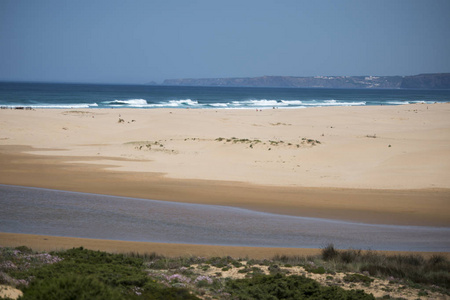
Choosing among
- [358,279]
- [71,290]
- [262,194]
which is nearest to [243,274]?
[358,279]

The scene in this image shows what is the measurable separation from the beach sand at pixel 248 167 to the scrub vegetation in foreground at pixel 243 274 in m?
4.73

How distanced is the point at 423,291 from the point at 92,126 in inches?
1303

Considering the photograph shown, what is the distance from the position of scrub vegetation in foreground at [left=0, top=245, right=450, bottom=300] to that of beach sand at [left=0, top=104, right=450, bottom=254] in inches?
186

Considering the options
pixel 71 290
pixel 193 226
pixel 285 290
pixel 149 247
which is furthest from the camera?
pixel 193 226

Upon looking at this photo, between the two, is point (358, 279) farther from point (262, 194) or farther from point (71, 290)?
point (262, 194)

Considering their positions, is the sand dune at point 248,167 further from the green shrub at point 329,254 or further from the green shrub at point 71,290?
the green shrub at point 71,290

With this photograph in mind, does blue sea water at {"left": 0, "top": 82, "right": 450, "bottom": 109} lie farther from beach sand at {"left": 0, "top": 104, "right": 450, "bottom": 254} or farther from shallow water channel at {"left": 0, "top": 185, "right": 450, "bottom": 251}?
shallow water channel at {"left": 0, "top": 185, "right": 450, "bottom": 251}

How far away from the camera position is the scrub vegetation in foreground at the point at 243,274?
7246 millimetres

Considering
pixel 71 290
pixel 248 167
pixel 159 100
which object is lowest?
pixel 71 290

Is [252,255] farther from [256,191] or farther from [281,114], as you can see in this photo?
[281,114]

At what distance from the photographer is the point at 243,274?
872 centimetres

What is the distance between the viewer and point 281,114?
172 feet

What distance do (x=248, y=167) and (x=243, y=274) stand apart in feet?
44.8

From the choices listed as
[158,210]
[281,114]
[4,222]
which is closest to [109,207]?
[158,210]
